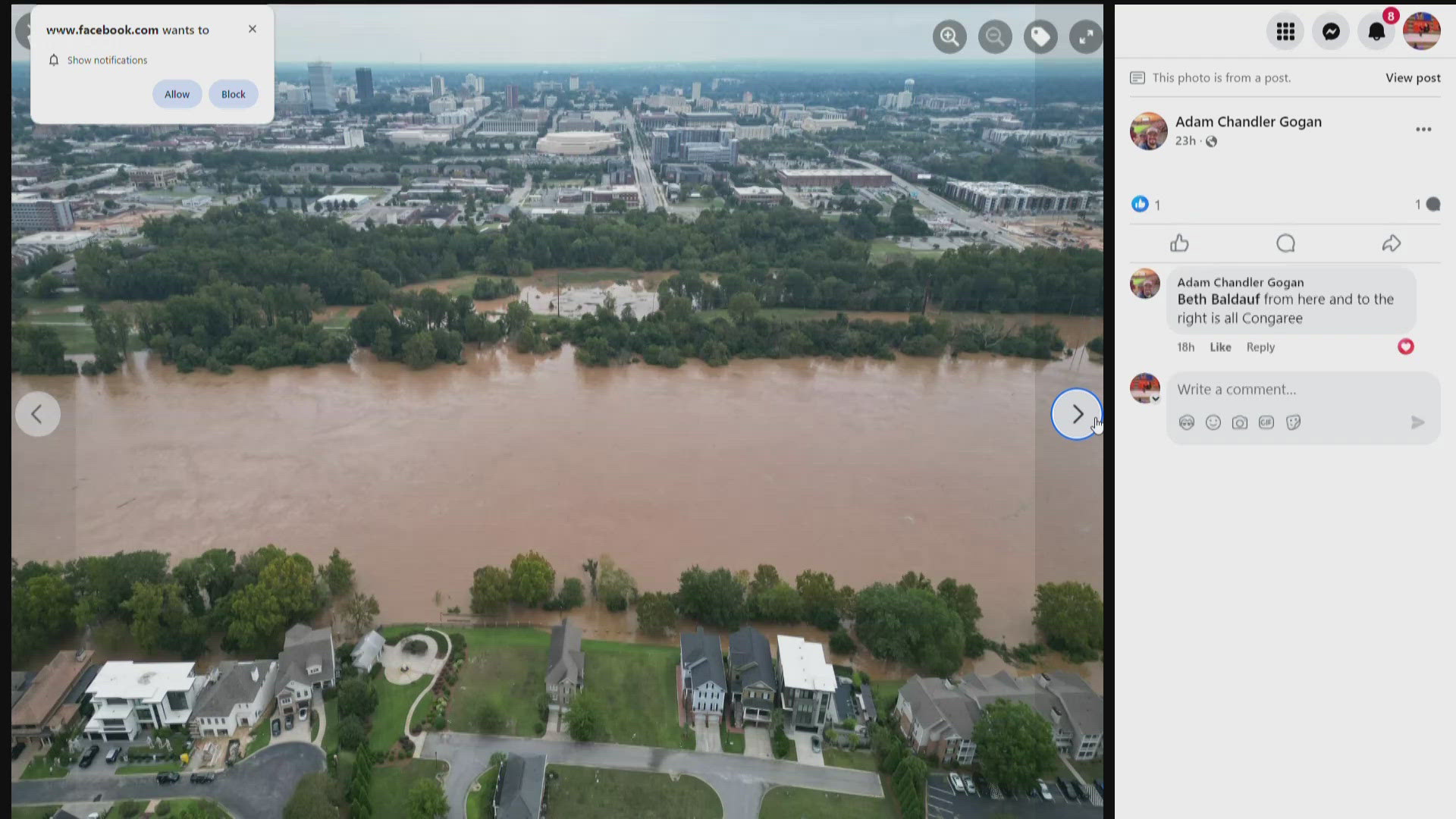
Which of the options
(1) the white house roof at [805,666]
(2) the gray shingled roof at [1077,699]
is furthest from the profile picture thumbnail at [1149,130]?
(1) the white house roof at [805,666]

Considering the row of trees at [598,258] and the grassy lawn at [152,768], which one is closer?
the grassy lawn at [152,768]

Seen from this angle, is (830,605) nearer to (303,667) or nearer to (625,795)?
(625,795)

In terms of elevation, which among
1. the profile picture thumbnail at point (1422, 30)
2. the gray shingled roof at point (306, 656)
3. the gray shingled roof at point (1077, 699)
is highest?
the profile picture thumbnail at point (1422, 30)

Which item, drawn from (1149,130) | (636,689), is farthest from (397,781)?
(1149,130)

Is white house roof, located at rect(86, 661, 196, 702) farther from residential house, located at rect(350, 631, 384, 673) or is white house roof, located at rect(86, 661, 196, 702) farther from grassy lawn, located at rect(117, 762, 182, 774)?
residential house, located at rect(350, 631, 384, 673)

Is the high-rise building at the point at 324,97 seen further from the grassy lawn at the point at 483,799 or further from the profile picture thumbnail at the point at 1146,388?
the profile picture thumbnail at the point at 1146,388
